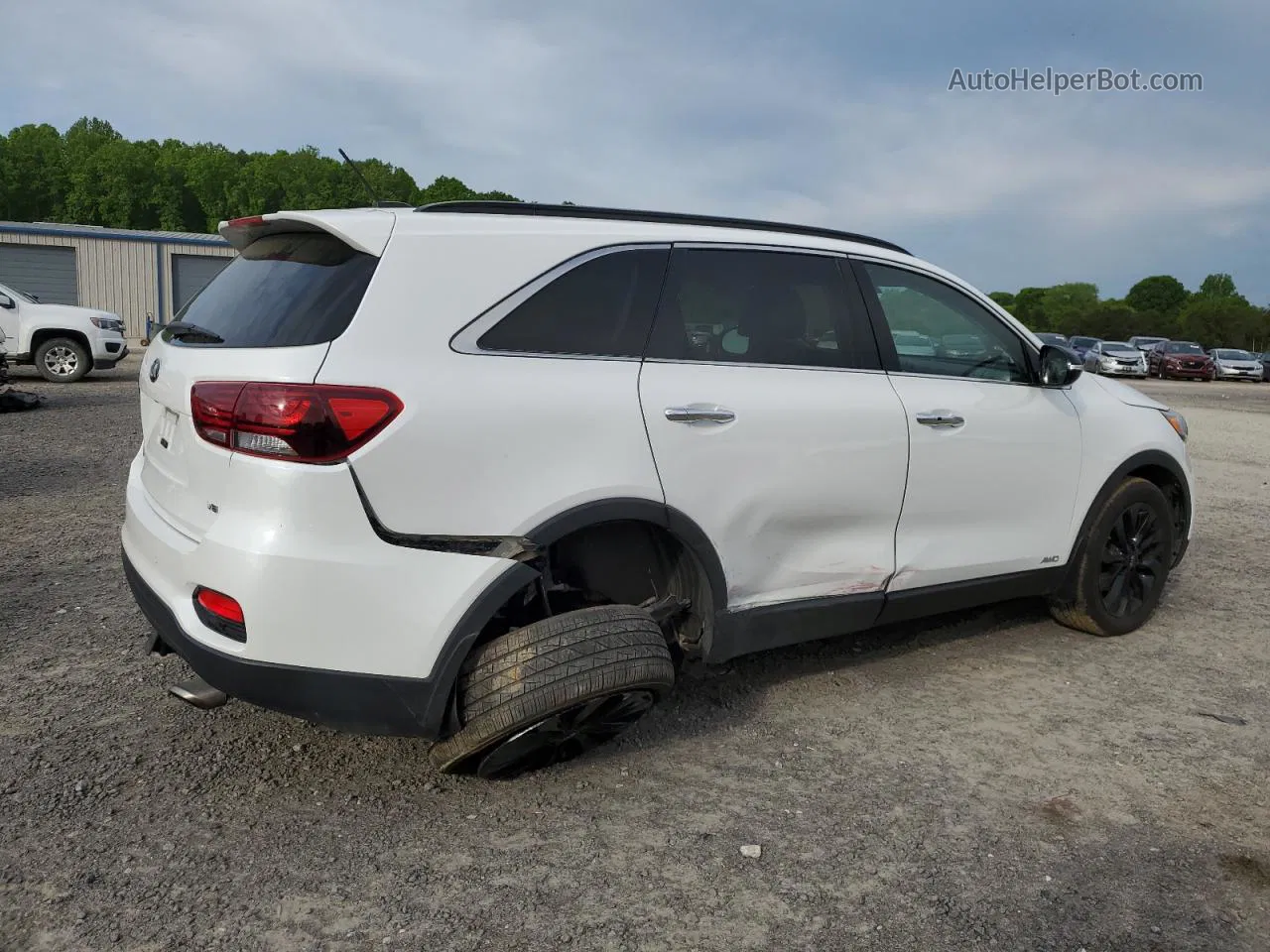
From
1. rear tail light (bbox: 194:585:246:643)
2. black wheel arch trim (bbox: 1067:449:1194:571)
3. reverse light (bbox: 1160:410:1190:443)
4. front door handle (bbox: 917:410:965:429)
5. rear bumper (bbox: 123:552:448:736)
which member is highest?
front door handle (bbox: 917:410:965:429)

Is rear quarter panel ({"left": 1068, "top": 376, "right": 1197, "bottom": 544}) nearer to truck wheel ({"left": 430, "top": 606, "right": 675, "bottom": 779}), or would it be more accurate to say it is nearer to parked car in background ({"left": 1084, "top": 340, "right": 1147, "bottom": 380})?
truck wheel ({"left": 430, "top": 606, "right": 675, "bottom": 779})

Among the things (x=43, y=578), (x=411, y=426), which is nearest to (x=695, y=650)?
(x=411, y=426)

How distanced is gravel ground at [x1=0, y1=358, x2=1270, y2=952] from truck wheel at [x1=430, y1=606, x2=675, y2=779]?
21cm

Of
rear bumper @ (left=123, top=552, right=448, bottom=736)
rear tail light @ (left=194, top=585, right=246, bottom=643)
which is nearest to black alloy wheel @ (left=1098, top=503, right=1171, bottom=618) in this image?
rear bumper @ (left=123, top=552, right=448, bottom=736)

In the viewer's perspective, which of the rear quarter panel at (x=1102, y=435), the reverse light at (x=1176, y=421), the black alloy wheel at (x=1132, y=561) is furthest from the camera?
the reverse light at (x=1176, y=421)

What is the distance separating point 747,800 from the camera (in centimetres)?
320

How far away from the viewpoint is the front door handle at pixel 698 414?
10.7 ft

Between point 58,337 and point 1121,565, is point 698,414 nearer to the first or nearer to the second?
point 1121,565

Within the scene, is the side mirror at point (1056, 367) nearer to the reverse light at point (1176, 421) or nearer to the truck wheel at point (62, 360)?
the reverse light at point (1176, 421)

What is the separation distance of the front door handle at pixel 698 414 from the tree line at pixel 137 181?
3225 inches

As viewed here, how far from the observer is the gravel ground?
2.56 m

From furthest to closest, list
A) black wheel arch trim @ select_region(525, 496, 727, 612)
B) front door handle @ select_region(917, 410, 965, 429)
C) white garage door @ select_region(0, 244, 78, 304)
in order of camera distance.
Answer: white garage door @ select_region(0, 244, 78, 304) → front door handle @ select_region(917, 410, 965, 429) → black wheel arch trim @ select_region(525, 496, 727, 612)

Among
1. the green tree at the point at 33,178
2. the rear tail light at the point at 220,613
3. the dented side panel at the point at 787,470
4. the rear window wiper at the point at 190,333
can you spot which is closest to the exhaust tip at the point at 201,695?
the rear tail light at the point at 220,613

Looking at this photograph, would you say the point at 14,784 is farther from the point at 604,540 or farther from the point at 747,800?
the point at 747,800
